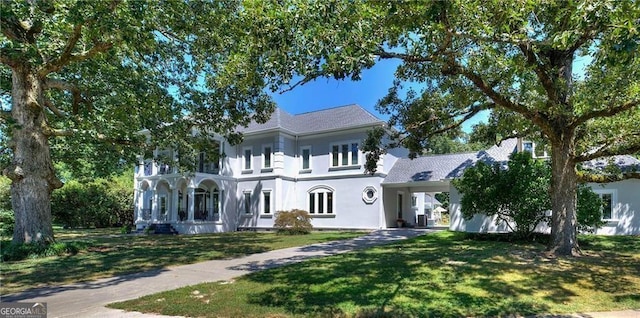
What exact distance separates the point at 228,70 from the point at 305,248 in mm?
8209

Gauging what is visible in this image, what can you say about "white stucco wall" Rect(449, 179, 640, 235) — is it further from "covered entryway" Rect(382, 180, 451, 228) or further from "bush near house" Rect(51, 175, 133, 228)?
"bush near house" Rect(51, 175, 133, 228)

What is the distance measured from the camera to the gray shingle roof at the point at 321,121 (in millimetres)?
25716

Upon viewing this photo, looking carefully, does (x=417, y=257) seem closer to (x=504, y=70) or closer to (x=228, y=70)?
(x=504, y=70)

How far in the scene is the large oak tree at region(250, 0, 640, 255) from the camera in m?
6.72

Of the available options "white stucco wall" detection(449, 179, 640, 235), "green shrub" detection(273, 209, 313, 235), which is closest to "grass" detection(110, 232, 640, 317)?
"white stucco wall" detection(449, 179, 640, 235)

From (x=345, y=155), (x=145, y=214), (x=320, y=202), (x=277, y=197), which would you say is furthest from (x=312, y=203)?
(x=145, y=214)

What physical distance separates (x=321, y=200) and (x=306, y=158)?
122 inches

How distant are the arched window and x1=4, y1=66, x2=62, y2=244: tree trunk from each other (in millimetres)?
16493

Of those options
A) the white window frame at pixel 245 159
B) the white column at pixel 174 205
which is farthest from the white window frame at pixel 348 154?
the white column at pixel 174 205

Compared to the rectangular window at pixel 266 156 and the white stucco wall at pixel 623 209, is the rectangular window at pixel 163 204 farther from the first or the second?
the white stucco wall at pixel 623 209

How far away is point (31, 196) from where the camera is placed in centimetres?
1244

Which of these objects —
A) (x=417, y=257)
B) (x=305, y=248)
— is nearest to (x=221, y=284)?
(x=417, y=257)
